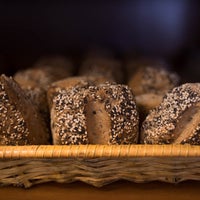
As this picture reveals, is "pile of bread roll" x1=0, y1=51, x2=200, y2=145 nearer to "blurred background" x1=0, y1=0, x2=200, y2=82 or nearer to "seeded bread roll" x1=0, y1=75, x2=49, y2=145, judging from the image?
"seeded bread roll" x1=0, y1=75, x2=49, y2=145

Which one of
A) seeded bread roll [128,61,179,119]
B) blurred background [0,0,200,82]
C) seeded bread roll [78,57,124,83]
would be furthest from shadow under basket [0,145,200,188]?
blurred background [0,0,200,82]

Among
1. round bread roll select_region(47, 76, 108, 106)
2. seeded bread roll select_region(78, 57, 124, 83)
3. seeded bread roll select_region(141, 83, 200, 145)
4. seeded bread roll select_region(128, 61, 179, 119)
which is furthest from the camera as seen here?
seeded bread roll select_region(78, 57, 124, 83)

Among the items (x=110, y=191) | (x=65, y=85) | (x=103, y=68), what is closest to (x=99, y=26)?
(x=103, y=68)

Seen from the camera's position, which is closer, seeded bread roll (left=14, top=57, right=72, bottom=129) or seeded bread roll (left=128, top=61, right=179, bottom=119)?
seeded bread roll (left=14, top=57, right=72, bottom=129)

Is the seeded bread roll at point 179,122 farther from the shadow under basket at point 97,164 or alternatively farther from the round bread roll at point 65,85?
the round bread roll at point 65,85

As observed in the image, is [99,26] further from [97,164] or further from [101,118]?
[97,164]

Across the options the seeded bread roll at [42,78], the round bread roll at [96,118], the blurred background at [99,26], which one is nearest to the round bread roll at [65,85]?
the seeded bread roll at [42,78]

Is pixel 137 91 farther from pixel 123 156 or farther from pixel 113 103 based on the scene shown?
pixel 123 156
